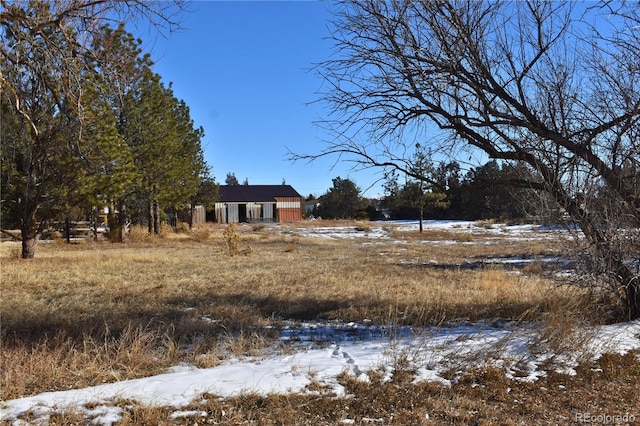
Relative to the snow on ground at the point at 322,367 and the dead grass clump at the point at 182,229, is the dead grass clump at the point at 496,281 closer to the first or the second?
the snow on ground at the point at 322,367

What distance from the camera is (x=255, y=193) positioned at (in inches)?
2628

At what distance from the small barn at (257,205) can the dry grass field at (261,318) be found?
4565 centimetres

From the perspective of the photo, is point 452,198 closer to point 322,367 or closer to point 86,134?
point 322,367

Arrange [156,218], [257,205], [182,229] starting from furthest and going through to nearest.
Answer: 1. [257,205]
2. [182,229]
3. [156,218]

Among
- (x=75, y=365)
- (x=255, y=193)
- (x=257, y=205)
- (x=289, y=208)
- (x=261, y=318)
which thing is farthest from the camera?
(x=255, y=193)

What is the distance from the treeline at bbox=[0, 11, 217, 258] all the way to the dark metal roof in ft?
74.4

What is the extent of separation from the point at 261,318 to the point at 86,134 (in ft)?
27.2

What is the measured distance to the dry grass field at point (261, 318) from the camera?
394cm

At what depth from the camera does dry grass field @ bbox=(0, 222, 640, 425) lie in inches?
155

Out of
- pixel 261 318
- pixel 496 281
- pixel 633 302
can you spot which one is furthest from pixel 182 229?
pixel 633 302

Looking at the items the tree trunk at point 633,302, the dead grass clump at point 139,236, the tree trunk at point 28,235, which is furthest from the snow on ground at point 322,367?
the dead grass clump at point 139,236

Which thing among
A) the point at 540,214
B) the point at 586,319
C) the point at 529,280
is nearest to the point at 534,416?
the point at 586,319

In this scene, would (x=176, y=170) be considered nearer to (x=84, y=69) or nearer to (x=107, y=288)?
(x=107, y=288)

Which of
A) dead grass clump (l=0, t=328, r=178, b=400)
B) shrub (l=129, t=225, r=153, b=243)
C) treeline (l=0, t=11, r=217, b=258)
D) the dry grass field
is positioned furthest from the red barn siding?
dead grass clump (l=0, t=328, r=178, b=400)
